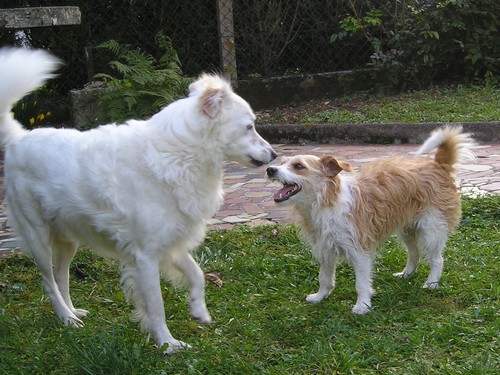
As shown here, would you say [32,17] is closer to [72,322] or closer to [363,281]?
[72,322]

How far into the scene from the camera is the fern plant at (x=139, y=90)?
31.8ft

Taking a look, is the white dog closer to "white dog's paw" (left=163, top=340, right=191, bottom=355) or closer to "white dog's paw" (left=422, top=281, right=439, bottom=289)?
"white dog's paw" (left=163, top=340, right=191, bottom=355)

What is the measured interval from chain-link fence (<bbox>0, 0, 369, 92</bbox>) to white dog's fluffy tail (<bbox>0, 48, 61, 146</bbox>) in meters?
7.20

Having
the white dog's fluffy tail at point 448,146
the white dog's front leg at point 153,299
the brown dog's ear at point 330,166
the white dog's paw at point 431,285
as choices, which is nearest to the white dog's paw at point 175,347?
the white dog's front leg at point 153,299

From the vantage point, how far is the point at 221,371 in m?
3.73

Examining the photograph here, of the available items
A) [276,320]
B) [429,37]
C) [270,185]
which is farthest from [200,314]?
[429,37]

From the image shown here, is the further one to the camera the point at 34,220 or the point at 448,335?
the point at 34,220

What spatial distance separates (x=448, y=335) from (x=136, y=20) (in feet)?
29.8

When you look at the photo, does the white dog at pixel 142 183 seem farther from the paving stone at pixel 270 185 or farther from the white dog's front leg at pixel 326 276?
the paving stone at pixel 270 185

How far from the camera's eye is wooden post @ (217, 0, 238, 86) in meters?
11.9

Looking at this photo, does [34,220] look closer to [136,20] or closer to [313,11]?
[136,20]

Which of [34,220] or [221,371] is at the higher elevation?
[34,220]

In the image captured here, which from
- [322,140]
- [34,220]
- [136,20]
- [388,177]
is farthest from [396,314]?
[136,20]

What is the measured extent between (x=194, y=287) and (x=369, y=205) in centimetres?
122
